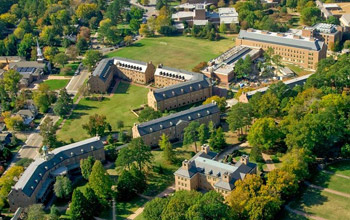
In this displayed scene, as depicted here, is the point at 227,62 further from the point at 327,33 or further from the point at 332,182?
the point at 332,182

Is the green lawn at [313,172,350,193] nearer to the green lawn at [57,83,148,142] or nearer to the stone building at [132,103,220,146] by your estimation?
the stone building at [132,103,220,146]

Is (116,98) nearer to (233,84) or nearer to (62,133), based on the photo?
(62,133)

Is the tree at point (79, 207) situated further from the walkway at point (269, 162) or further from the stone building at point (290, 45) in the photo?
the stone building at point (290, 45)

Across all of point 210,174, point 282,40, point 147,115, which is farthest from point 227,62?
point 210,174

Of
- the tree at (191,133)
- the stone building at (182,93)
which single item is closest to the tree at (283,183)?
the tree at (191,133)

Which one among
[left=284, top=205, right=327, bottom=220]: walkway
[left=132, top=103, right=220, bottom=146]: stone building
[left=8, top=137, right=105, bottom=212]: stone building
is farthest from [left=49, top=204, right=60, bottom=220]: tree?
[left=284, top=205, right=327, bottom=220]: walkway

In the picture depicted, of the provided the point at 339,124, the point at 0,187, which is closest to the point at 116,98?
the point at 0,187
